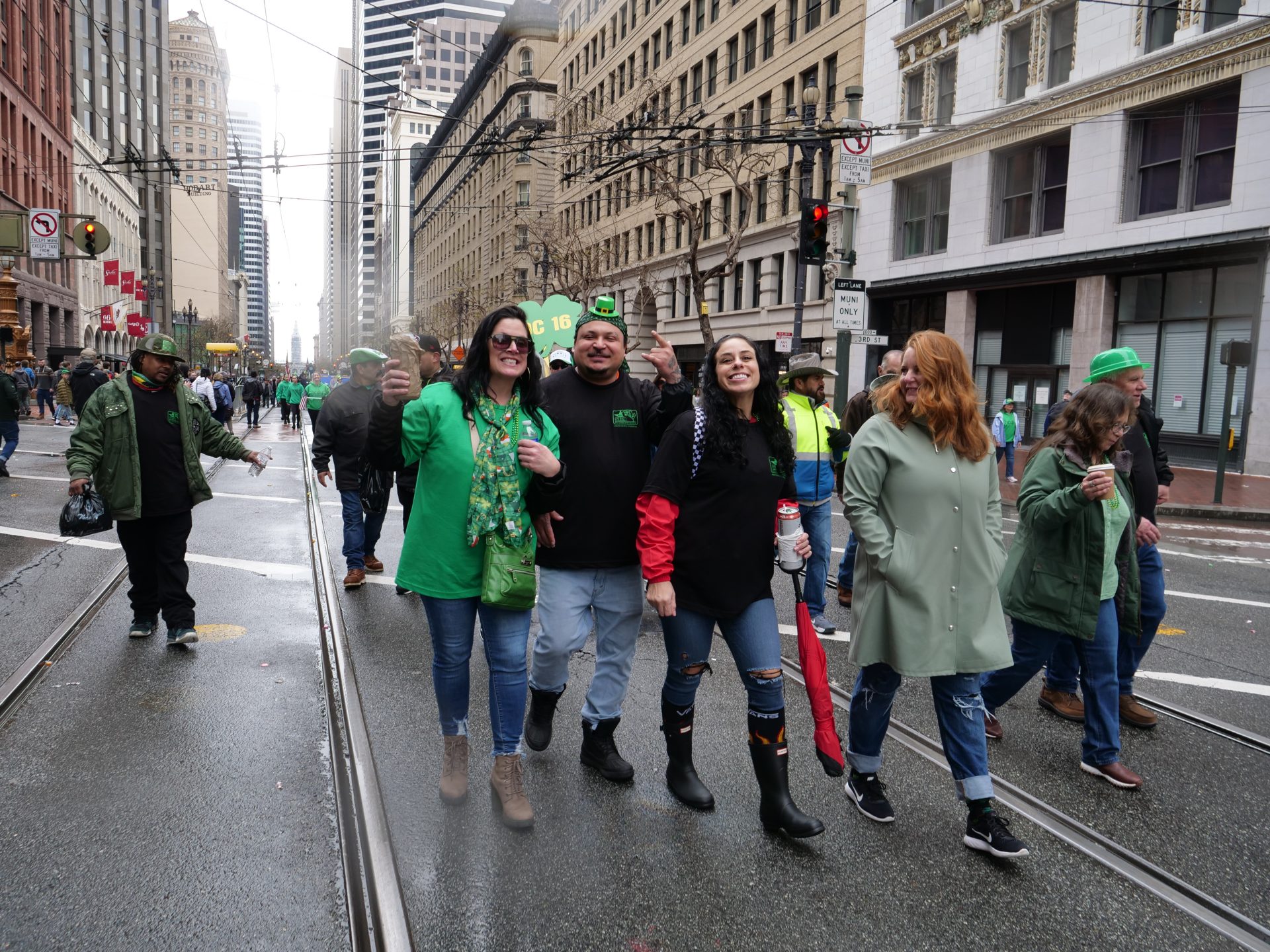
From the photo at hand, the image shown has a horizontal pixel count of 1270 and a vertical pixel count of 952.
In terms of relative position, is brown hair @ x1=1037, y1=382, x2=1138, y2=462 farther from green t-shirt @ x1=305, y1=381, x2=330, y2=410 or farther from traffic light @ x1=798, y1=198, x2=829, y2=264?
green t-shirt @ x1=305, y1=381, x2=330, y2=410

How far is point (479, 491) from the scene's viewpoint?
3746 mm

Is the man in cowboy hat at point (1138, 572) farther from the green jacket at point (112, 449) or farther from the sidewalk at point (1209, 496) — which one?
the sidewalk at point (1209, 496)

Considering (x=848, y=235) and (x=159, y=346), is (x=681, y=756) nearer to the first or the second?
(x=159, y=346)

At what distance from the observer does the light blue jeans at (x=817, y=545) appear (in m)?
6.76

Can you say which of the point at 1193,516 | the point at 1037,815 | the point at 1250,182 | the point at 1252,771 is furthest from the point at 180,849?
the point at 1250,182

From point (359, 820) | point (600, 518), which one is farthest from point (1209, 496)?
point (359, 820)

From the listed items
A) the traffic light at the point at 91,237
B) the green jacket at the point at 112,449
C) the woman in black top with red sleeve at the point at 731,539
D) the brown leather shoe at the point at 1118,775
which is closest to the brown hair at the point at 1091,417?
the brown leather shoe at the point at 1118,775

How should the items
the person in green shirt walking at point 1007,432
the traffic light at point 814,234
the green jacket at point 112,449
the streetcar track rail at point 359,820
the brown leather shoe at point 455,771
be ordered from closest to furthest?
the streetcar track rail at point 359,820 < the brown leather shoe at point 455,771 < the green jacket at point 112,449 < the traffic light at point 814,234 < the person in green shirt walking at point 1007,432

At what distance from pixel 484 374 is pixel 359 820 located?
5.86ft

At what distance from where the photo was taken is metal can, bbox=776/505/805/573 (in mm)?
3719

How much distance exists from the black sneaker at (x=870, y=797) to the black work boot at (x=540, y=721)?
1.32 m

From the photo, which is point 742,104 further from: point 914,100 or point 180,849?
point 180,849

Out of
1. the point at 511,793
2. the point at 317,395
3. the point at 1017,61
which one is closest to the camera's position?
the point at 511,793

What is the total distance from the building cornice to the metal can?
21.1m
